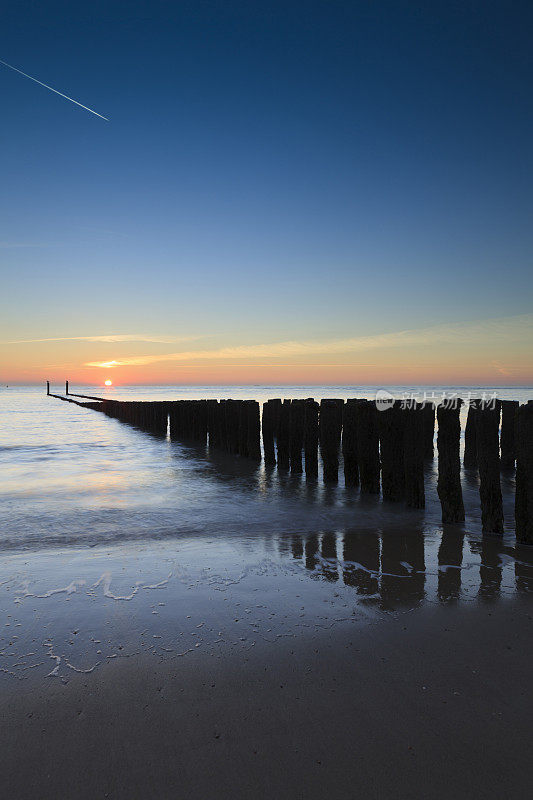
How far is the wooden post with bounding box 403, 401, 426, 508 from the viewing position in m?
6.88

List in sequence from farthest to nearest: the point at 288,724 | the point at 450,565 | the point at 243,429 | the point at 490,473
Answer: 1. the point at 243,429
2. the point at 490,473
3. the point at 450,565
4. the point at 288,724

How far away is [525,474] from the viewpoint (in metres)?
5.57

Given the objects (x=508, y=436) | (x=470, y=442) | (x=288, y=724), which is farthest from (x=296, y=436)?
(x=288, y=724)

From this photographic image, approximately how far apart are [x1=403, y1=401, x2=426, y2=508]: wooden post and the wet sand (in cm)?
399

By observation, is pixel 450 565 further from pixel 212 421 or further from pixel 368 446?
pixel 212 421

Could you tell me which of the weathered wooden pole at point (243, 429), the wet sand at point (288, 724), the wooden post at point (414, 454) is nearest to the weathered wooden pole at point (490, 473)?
the wooden post at point (414, 454)

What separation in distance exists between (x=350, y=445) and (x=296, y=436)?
2.00m

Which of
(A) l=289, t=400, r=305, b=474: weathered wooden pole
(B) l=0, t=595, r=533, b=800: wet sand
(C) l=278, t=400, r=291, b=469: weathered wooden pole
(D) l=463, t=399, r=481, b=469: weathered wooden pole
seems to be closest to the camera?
(B) l=0, t=595, r=533, b=800: wet sand

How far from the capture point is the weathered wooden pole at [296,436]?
10477 mm

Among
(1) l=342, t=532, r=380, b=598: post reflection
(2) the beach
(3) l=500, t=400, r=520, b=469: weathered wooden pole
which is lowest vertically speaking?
(1) l=342, t=532, r=380, b=598: post reflection

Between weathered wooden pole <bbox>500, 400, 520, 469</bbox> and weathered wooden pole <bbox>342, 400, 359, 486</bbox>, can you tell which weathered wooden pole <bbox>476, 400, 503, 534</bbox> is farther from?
weathered wooden pole <bbox>500, 400, 520, 469</bbox>

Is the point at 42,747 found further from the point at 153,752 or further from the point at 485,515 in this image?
the point at 485,515

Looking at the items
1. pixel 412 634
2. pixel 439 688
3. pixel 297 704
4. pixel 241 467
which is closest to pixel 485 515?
pixel 412 634

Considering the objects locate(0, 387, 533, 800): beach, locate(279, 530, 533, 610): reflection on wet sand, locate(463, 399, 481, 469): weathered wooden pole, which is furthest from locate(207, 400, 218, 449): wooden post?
locate(279, 530, 533, 610): reflection on wet sand
